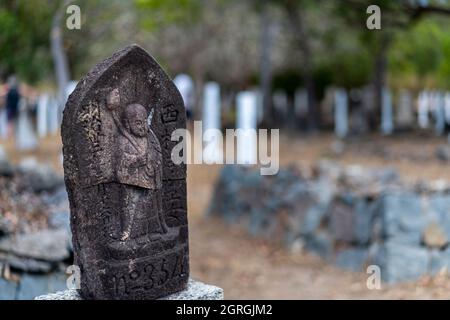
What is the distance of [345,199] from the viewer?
8.57 metres

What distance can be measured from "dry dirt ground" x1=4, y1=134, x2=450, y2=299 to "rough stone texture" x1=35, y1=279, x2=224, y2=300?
8.18ft

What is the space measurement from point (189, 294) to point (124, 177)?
99 cm

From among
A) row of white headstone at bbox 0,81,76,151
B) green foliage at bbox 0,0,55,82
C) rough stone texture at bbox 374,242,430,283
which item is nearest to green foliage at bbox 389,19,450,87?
green foliage at bbox 0,0,55,82

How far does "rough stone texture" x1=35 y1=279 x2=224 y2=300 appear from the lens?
450 cm

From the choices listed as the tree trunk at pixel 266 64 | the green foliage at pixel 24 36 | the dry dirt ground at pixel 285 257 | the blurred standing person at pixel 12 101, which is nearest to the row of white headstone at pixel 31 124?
the blurred standing person at pixel 12 101

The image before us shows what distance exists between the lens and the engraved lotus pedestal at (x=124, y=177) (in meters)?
4.23

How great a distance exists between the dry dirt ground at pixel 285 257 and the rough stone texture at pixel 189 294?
8.18 ft

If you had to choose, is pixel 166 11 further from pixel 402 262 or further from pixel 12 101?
pixel 402 262

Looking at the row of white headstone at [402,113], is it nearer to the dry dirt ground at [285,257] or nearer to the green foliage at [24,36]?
the dry dirt ground at [285,257]

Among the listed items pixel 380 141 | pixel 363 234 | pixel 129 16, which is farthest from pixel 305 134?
pixel 363 234

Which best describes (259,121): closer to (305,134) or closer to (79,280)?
(305,134)

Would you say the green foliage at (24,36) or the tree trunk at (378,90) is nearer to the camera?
the green foliage at (24,36)

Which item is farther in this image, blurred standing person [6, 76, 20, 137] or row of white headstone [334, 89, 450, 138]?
row of white headstone [334, 89, 450, 138]

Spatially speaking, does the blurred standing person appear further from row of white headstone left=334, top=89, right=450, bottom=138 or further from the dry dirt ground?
row of white headstone left=334, top=89, right=450, bottom=138
